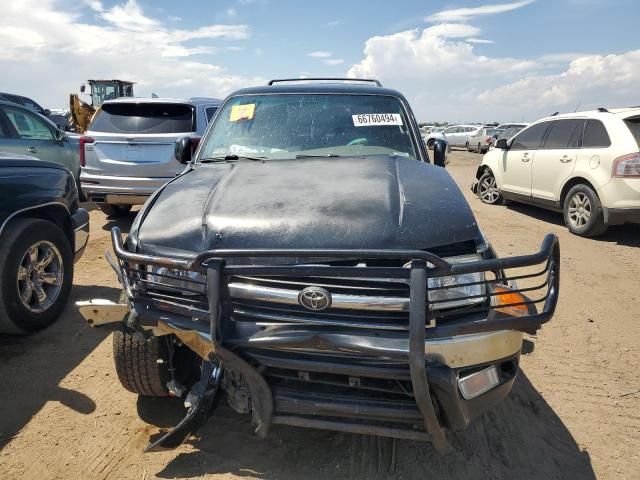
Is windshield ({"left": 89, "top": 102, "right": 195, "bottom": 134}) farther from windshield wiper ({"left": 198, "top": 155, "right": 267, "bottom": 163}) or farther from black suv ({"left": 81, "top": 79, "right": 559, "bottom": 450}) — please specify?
black suv ({"left": 81, "top": 79, "right": 559, "bottom": 450})

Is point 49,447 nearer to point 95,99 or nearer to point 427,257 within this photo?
point 427,257

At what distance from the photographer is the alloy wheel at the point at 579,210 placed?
7355 millimetres

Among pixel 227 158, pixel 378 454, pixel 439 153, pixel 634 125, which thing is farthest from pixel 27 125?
Answer: pixel 634 125

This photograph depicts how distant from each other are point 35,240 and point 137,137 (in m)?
3.34

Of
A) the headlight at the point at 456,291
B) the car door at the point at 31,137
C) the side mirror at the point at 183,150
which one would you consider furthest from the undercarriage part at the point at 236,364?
the car door at the point at 31,137

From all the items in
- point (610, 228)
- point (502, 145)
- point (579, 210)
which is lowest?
point (610, 228)

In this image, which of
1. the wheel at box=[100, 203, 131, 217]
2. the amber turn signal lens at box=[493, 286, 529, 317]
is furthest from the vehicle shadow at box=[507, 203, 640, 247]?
the wheel at box=[100, 203, 131, 217]

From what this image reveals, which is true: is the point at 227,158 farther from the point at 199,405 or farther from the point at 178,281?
the point at 199,405

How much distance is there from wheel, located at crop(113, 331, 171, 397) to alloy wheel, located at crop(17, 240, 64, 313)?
158 cm

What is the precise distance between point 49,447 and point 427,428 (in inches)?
80.7

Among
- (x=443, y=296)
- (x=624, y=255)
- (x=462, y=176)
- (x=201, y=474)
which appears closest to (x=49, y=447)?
(x=201, y=474)

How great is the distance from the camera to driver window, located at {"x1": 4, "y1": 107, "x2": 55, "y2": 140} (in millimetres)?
7172

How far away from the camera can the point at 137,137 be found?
6.95 meters

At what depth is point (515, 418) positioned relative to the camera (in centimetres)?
301
